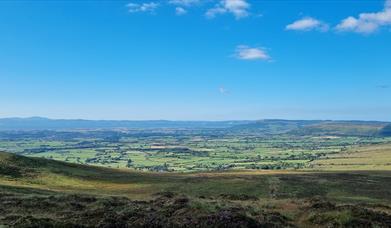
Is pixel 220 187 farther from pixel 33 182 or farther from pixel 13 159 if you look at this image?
pixel 13 159

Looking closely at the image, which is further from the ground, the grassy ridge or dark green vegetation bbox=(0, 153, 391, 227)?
dark green vegetation bbox=(0, 153, 391, 227)

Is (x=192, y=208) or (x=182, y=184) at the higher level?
(x=192, y=208)

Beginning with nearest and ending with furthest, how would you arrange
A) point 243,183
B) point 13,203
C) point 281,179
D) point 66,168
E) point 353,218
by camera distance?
point 353,218
point 13,203
point 243,183
point 281,179
point 66,168

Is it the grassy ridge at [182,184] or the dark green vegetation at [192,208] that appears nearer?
the dark green vegetation at [192,208]

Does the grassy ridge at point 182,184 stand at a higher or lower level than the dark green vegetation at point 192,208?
lower

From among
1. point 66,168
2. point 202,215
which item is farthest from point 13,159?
point 202,215

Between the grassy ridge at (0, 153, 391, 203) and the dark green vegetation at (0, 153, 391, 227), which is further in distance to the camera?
the grassy ridge at (0, 153, 391, 203)

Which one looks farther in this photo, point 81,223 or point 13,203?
point 13,203

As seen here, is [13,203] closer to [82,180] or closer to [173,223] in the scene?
[173,223]

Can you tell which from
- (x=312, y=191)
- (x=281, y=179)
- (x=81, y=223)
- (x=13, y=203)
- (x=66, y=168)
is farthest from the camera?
(x=66, y=168)

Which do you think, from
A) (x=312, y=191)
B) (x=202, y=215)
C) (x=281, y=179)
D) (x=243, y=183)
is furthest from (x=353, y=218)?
(x=281, y=179)

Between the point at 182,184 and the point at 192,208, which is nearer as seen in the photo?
the point at 192,208
